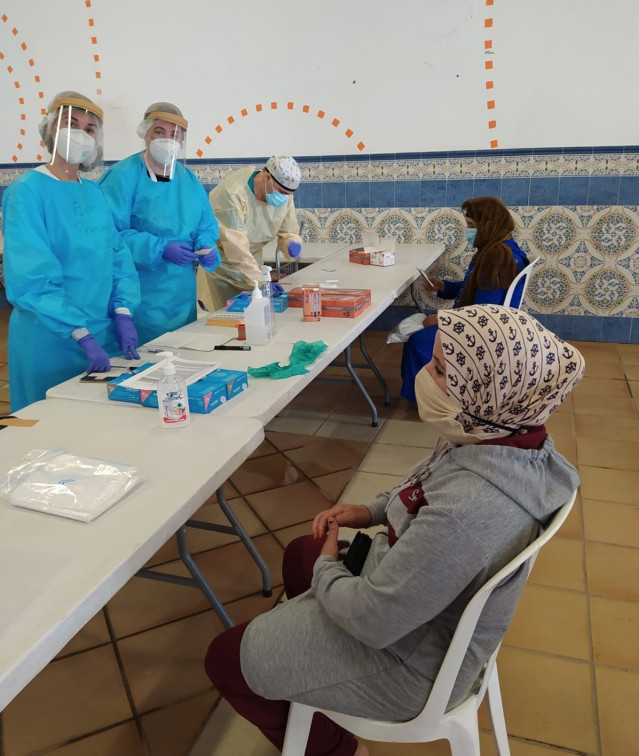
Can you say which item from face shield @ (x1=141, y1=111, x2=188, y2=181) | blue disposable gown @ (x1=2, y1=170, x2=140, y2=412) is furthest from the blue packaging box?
face shield @ (x1=141, y1=111, x2=188, y2=181)

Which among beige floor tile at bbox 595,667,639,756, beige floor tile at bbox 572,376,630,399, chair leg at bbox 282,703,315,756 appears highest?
chair leg at bbox 282,703,315,756

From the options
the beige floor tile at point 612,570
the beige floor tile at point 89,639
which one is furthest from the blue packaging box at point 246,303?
the beige floor tile at point 612,570

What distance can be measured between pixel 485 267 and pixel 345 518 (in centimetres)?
200

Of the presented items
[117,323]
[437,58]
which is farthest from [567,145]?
[117,323]

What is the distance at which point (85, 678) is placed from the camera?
5.78 ft

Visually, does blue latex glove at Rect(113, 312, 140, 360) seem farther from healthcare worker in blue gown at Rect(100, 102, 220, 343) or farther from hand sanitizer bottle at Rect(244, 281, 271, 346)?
healthcare worker in blue gown at Rect(100, 102, 220, 343)

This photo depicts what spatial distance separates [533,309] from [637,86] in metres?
1.55

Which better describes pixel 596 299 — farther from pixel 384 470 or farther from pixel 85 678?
pixel 85 678

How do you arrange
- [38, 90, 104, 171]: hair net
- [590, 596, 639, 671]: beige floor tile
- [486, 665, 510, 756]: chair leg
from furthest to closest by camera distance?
[38, 90, 104, 171]: hair net < [590, 596, 639, 671]: beige floor tile < [486, 665, 510, 756]: chair leg

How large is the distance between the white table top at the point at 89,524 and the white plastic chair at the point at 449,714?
420 mm

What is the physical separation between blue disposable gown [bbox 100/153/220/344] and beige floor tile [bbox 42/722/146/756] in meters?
1.73

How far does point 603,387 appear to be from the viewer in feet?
12.3

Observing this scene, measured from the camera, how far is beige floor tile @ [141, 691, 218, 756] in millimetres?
1550

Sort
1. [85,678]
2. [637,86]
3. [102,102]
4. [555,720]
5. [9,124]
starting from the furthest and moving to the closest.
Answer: [9,124]
[102,102]
[637,86]
[85,678]
[555,720]
